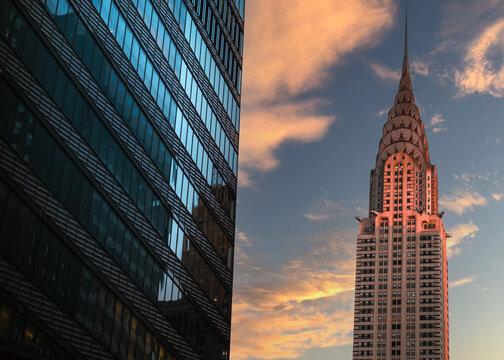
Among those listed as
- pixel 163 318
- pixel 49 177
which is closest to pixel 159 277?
pixel 163 318

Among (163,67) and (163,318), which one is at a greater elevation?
(163,67)

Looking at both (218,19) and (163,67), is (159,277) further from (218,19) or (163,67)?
(218,19)

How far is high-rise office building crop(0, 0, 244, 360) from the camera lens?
1529 inches

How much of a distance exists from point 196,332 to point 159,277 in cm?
870

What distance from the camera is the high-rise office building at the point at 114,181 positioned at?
127 feet

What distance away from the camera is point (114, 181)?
49.5 metres

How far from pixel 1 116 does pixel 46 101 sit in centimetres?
458

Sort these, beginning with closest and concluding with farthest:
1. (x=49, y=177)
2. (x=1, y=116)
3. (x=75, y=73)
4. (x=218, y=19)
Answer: (x=1, y=116) < (x=49, y=177) < (x=75, y=73) < (x=218, y=19)

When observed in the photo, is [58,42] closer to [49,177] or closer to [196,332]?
[49,177]

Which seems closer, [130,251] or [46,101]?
[46,101]

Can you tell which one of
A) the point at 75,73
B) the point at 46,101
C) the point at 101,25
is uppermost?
the point at 101,25

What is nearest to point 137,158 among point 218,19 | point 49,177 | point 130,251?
point 130,251

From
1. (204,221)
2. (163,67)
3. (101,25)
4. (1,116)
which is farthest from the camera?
(204,221)

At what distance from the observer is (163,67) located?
59062 mm
